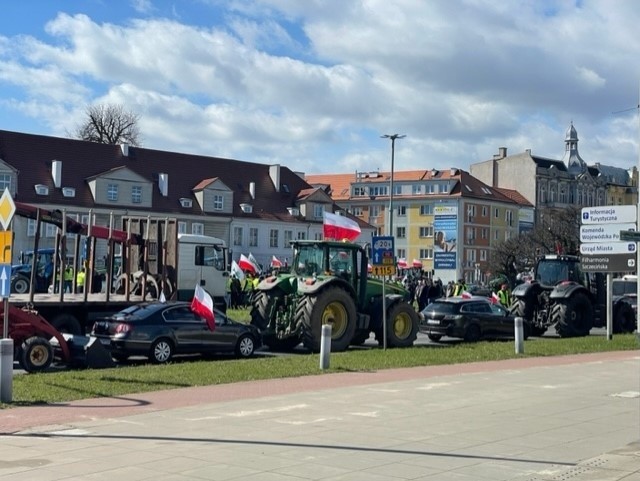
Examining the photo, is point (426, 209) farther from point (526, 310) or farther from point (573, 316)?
point (573, 316)

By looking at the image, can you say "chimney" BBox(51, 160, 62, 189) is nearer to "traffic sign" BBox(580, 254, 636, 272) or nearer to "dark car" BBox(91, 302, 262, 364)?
"traffic sign" BBox(580, 254, 636, 272)

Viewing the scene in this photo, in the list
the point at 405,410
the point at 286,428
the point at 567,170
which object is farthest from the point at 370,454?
the point at 567,170

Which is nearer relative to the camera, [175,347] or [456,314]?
[175,347]

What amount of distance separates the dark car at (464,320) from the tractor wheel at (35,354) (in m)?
Result: 12.4

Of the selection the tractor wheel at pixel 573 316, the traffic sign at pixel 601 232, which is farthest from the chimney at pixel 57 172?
the traffic sign at pixel 601 232

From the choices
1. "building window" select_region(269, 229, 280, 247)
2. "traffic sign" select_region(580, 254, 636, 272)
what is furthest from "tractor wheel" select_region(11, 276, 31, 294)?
"building window" select_region(269, 229, 280, 247)

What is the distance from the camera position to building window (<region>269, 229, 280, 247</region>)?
238 ft

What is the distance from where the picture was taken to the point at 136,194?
64312 mm

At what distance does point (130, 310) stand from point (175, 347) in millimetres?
1225

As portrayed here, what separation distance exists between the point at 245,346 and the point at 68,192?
43.6m

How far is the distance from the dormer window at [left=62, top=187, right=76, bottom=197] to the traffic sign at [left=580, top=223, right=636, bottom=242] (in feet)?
135

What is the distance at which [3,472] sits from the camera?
340 inches

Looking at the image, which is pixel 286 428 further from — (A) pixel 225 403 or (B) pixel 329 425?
(A) pixel 225 403

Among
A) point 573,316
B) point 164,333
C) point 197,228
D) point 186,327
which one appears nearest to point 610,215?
point 573,316
